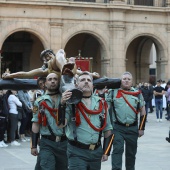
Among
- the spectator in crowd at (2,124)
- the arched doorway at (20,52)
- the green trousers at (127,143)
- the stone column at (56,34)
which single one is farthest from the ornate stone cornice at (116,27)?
the green trousers at (127,143)

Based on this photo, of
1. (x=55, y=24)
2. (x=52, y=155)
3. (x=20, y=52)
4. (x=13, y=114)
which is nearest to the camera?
(x=52, y=155)

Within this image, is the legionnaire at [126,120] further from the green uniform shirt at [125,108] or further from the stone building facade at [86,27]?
the stone building facade at [86,27]

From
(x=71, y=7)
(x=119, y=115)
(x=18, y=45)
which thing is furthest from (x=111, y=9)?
(x=119, y=115)

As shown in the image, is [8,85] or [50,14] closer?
[8,85]

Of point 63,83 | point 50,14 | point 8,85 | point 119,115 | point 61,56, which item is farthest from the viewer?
point 50,14

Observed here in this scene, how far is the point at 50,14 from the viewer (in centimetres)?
2886

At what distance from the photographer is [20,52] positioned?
33406 millimetres

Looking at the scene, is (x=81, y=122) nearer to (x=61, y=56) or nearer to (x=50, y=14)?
(x=61, y=56)

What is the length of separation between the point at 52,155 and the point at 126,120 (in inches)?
82.1

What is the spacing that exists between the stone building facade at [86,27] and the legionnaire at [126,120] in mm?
19418

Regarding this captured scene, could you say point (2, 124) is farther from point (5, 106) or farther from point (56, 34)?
point (56, 34)

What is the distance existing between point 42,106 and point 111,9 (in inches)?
910

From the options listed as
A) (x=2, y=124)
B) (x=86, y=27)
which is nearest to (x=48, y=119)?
(x=2, y=124)

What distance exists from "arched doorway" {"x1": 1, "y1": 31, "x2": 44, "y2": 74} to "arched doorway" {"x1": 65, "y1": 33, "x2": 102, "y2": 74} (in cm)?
232
